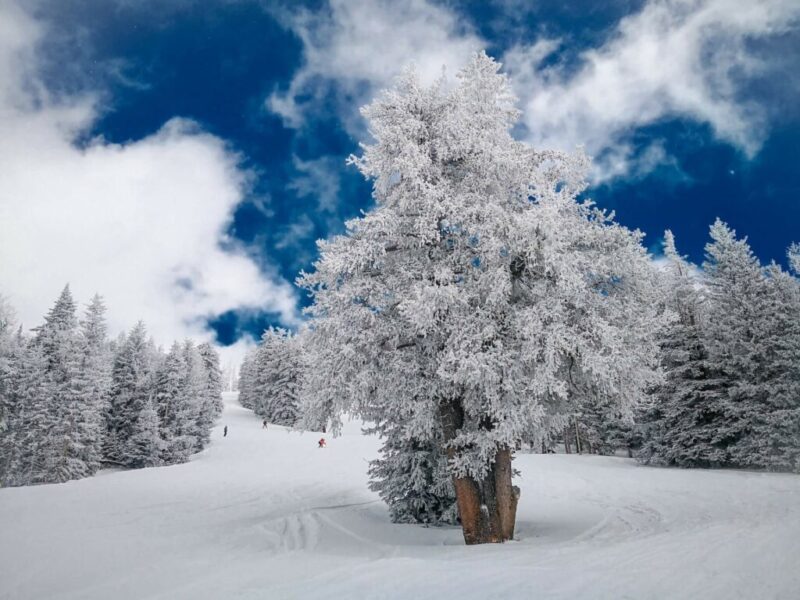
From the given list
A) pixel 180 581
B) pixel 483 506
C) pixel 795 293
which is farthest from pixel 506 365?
pixel 795 293

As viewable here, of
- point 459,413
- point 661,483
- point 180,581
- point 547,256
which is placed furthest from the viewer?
point 661,483

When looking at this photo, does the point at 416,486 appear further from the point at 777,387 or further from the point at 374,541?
the point at 777,387

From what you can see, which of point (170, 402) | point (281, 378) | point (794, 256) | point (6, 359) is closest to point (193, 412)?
point (170, 402)

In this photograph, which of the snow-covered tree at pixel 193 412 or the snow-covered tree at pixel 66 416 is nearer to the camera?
the snow-covered tree at pixel 66 416

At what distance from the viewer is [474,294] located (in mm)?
9797

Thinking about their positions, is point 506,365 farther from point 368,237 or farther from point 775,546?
point 775,546

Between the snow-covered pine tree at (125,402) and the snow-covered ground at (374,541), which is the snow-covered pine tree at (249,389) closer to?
the snow-covered pine tree at (125,402)

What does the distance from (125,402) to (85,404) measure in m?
6.64

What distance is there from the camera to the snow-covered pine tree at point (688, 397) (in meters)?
25.0

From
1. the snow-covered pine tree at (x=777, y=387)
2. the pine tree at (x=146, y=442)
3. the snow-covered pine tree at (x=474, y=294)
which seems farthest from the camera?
the pine tree at (x=146, y=442)

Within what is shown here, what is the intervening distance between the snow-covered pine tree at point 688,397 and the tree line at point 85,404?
1469 inches

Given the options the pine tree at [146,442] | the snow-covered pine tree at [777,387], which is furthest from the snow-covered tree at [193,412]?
the snow-covered pine tree at [777,387]

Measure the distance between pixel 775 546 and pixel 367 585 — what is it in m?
6.71

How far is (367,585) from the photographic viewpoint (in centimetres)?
572
